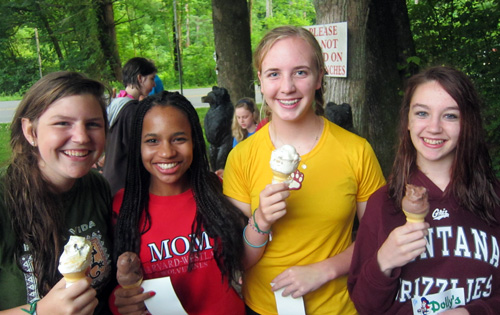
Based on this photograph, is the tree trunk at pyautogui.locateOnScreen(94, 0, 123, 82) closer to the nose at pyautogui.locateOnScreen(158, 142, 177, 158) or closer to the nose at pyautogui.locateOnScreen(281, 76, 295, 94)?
the nose at pyautogui.locateOnScreen(158, 142, 177, 158)

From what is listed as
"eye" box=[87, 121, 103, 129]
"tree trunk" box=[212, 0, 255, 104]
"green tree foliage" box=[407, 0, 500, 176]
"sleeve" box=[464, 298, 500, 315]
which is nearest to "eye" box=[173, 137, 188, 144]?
"eye" box=[87, 121, 103, 129]

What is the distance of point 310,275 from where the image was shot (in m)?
1.95

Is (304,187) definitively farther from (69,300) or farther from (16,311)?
(16,311)

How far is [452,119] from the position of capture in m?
1.88

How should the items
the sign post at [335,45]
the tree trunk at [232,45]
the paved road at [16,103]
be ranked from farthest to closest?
the paved road at [16,103] → the tree trunk at [232,45] → the sign post at [335,45]

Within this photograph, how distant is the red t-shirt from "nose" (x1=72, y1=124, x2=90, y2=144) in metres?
0.58

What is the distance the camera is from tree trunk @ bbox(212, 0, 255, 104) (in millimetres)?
8445

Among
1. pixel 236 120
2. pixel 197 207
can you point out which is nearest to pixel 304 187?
pixel 197 207

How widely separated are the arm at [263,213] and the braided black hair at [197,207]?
0.06 m

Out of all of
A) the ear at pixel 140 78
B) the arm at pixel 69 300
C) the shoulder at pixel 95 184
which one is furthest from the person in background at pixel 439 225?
the ear at pixel 140 78

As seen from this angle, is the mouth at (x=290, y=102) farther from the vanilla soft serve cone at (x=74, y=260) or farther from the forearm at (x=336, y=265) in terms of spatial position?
the vanilla soft serve cone at (x=74, y=260)

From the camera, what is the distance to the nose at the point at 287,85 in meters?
1.92

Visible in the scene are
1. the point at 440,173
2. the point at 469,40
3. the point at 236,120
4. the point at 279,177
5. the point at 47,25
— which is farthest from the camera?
the point at 47,25

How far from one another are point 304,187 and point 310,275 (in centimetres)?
44
